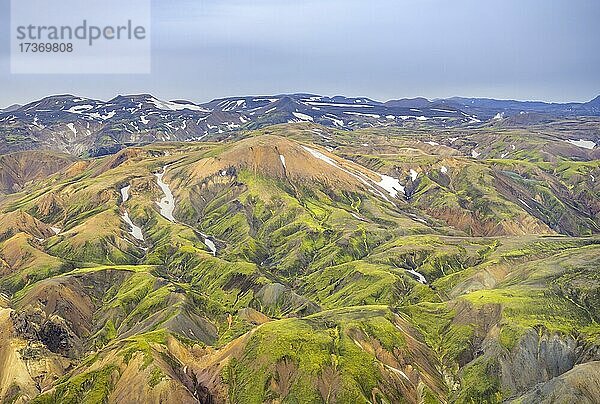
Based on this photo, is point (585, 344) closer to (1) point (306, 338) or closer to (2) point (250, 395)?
(1) point (306, 338)

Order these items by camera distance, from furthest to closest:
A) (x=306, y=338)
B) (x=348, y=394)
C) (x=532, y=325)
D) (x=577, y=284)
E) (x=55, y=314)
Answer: (x=55, y=314)
(x=577, y=284)
(x=532, y=325)
(x=306, y=338)
(x=348, y=394)

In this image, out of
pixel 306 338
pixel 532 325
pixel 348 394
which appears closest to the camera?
pixel 348 394

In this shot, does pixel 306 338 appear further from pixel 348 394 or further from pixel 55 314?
pixel 55 314

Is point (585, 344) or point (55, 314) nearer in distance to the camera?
point (585, 344)

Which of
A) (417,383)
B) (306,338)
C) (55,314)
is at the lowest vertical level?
(55,314)

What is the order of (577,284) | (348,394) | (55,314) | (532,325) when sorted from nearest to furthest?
(348,394), (532,325), (577,284), (55,314)

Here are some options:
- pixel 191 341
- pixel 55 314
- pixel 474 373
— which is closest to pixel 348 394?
pixel 474 373

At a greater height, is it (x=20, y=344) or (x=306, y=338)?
(x=306, y=338)

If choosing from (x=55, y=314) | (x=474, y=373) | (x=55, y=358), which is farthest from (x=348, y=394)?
(x=55, y=314)

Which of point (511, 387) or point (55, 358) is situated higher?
point (511, 387)
